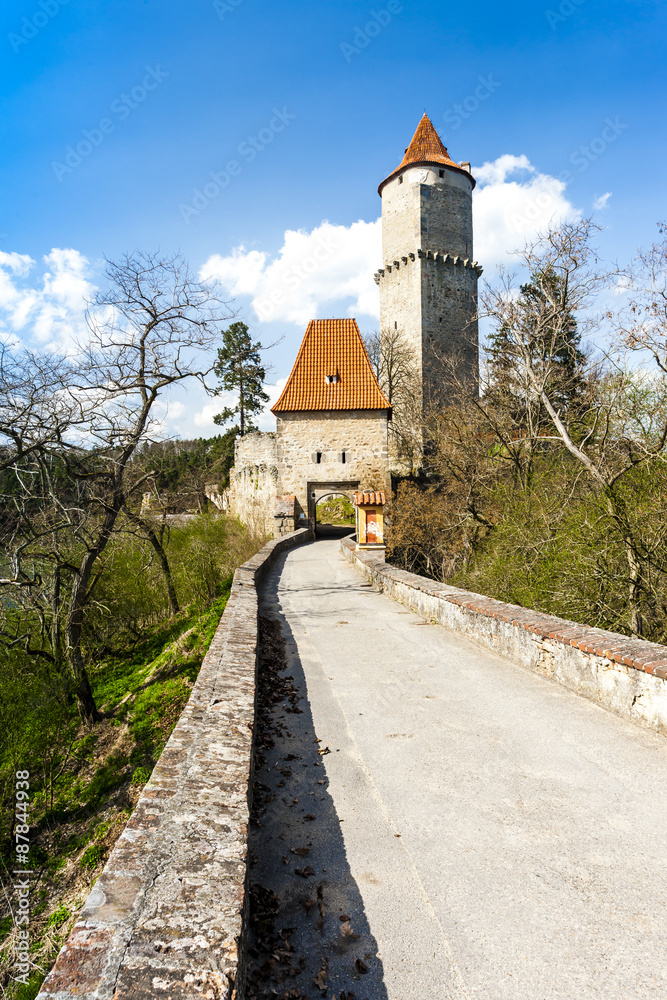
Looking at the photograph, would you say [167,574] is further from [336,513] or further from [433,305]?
[433,305]

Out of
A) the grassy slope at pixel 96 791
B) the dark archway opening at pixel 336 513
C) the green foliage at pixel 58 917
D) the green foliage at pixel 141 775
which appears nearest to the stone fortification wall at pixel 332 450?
the dark archway opening at pixel 336 513

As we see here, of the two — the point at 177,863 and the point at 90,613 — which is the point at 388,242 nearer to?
the point at 90,613

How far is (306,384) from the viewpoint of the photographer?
2527cm

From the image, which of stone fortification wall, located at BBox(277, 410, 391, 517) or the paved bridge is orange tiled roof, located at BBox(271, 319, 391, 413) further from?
the paved bridge

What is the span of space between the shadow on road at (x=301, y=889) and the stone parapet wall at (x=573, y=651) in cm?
224

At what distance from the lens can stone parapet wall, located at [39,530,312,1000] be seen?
5.42 ft

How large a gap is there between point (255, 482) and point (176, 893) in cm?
2605

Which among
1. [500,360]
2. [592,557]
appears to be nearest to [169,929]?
[592,557]

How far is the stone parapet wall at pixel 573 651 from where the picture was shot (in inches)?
160

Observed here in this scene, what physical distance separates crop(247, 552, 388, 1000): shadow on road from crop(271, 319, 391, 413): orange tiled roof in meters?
20.8

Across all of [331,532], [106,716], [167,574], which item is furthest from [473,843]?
[331,532]

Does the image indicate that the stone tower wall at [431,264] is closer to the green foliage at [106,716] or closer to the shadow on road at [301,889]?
the green foliage at [106,716]

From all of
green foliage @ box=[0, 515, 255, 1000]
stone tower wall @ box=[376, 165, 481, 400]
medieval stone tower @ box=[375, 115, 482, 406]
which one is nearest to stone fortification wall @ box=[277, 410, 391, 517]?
green foliage @ box=[0, 515, 255, 1000]

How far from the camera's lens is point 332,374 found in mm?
25375
